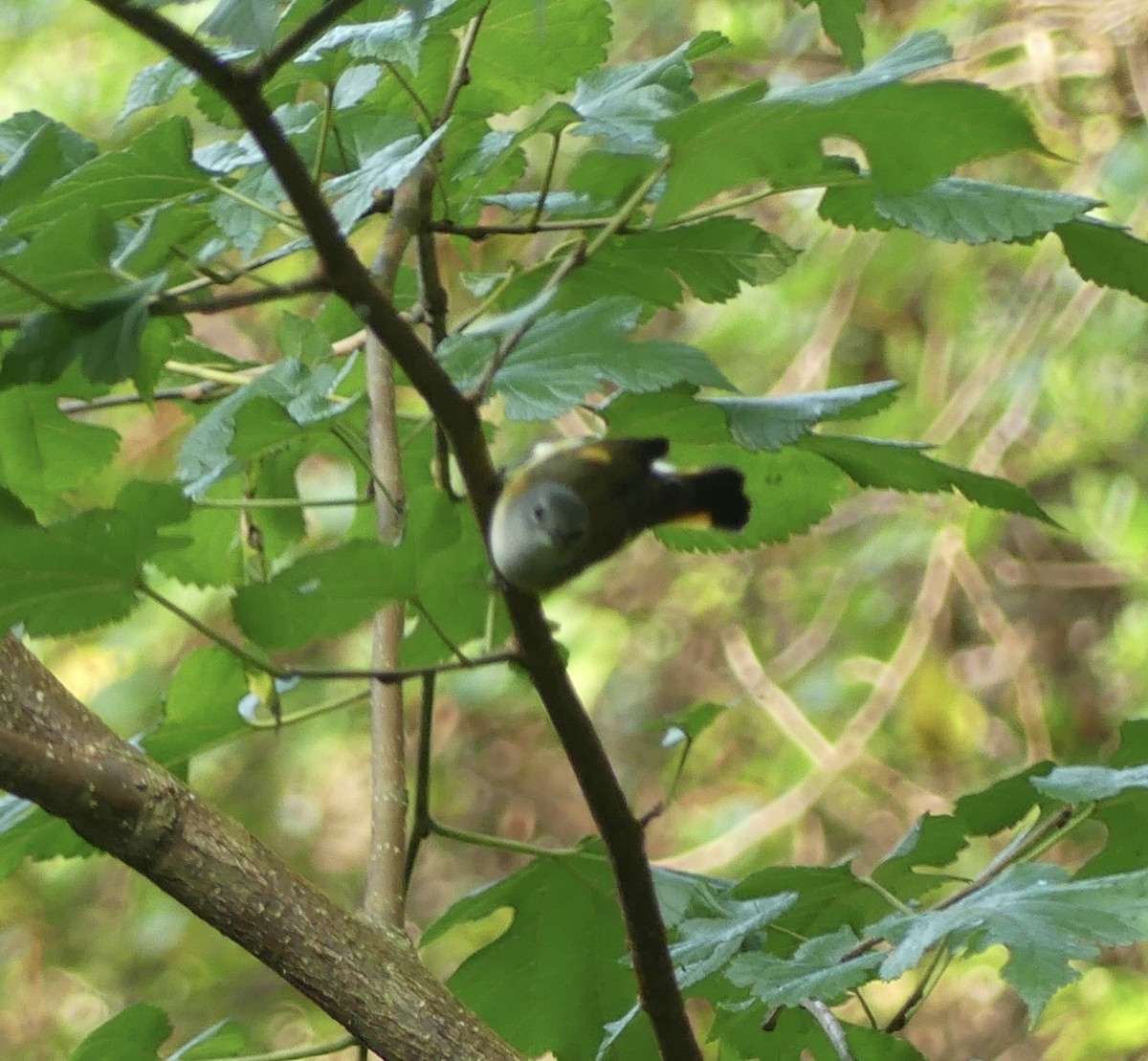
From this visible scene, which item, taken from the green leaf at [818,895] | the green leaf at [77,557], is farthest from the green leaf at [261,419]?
the green leaf at [818,895]

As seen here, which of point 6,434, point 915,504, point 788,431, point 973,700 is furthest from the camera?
point 973,700

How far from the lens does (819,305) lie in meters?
2.93

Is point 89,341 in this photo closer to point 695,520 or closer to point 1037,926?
point 695,520

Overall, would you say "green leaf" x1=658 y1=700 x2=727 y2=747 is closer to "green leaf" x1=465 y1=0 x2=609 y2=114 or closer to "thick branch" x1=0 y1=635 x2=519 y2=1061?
"thick branch" x1=0 y1=635 x2=519 y2=1061

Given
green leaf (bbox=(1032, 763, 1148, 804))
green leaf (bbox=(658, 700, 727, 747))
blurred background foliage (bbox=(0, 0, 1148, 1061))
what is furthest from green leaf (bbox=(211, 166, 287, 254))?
blurred background foliage (bbox=(0, 0, 1148, 1061))

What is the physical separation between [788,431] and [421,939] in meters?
0.41

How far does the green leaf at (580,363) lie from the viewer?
2.21 ft

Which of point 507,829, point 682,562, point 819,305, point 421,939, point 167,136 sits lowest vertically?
point 507,829

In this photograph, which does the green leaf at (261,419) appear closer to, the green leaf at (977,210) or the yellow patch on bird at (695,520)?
the yellow patch on bird at (695,520)

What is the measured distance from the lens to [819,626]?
2.96m

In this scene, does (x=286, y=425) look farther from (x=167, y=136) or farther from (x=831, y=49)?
(x=831, y=49)

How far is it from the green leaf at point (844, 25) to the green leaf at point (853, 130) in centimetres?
13

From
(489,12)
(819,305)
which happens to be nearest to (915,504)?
(819,305)

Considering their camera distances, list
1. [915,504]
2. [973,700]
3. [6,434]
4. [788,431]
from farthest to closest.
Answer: [973,700]
[915,504]
[6,434]
[788,431]
